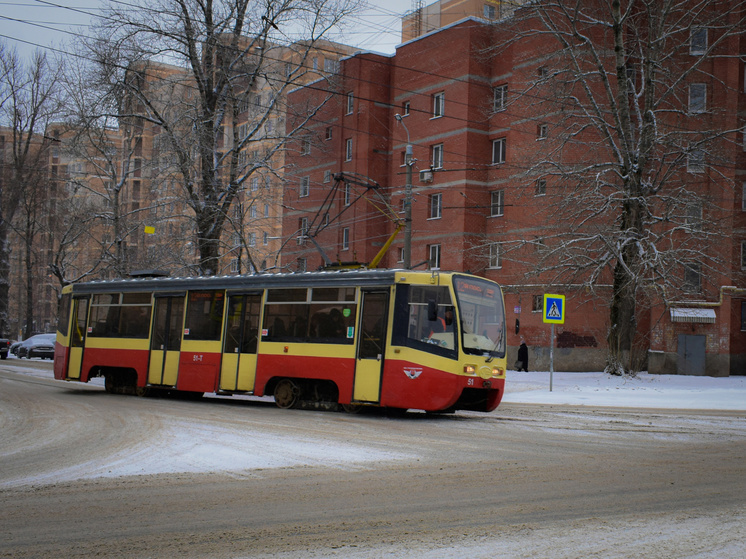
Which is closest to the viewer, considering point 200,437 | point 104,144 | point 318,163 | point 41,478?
point 41,478

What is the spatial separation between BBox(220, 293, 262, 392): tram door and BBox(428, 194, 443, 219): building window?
26.7m

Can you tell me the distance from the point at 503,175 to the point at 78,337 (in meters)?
25.6

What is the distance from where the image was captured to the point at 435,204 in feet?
147

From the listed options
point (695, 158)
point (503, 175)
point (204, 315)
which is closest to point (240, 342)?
point (204, 315)

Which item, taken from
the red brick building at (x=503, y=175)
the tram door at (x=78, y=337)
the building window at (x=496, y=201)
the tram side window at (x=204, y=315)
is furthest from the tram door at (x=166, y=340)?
the building window at (x=496, y=201)

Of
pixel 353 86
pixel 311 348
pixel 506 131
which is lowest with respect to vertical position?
pixel 311 348

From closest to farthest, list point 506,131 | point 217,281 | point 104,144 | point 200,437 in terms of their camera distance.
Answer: point 200,437 < point 217,281 < point 104,144 < point 506,131

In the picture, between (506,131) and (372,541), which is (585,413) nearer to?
(372,541)

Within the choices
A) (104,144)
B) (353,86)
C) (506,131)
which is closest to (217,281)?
(104,144)

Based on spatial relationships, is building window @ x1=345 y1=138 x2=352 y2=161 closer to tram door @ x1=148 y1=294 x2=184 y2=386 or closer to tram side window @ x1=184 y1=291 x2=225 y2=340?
tram door @ x1=148 y1=294 x2=184 y2=386

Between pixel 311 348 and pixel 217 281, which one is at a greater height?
pixel 217 281

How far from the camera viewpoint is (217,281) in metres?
19.3

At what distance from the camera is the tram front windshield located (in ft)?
50.3

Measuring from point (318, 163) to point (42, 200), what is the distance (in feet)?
60.6
